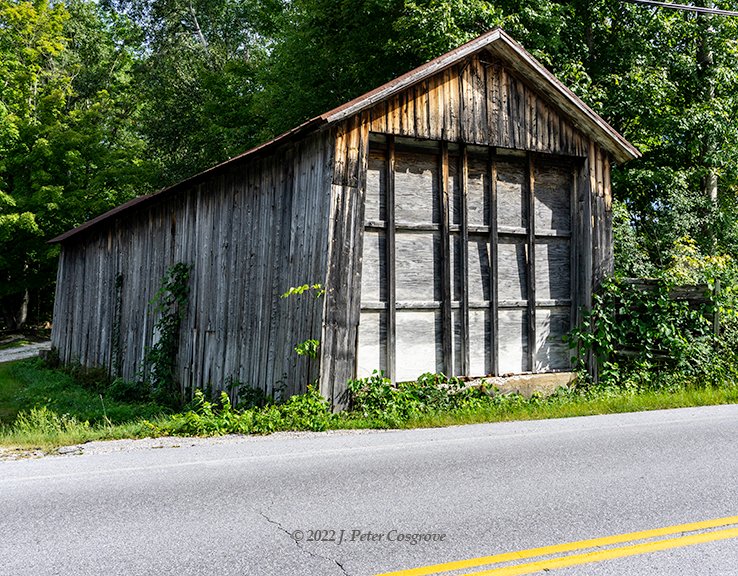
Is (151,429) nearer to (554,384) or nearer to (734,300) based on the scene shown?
(554,384)

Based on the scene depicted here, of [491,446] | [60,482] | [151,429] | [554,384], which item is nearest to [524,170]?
[554,384]

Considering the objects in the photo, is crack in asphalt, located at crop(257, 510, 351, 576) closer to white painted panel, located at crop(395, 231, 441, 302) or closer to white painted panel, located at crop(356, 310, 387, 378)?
white painted panel, located at crop(356, 310, 387, 378)

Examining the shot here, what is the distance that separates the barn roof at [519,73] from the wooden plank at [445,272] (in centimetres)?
124

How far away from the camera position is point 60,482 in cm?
561

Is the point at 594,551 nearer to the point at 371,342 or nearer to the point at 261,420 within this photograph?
the point at 261,420

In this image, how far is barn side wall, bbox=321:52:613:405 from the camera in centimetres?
895

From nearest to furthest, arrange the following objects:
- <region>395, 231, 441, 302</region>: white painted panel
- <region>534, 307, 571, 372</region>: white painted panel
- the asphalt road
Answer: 1. the asphalt road
2. <region>395, 231, 441, 302</region>: white painted panel
3. <region>534, 307, 571, 372</region>: white painted panel

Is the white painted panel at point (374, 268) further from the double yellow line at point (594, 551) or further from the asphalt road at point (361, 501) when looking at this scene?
the double yellow line at point (594, 551)

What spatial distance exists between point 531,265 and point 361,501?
678 cm

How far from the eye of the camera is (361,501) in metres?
4.98

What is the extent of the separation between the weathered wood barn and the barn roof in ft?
0.10

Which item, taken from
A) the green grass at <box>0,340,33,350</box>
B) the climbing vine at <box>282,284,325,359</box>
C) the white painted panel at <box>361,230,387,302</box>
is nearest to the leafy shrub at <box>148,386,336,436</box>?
the climbing vine at <box>282,284,325,359</box>

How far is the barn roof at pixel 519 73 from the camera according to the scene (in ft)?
29.5

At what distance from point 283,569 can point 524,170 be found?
338 inches
